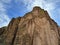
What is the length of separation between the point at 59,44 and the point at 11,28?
1279cm

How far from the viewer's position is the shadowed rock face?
41.8m

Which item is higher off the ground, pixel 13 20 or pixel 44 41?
pixel 13 20

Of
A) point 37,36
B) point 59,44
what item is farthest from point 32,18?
point 59,44

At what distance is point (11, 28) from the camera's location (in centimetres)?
4934

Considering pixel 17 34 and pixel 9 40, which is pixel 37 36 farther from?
pixel 9 40

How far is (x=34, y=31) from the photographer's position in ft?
140

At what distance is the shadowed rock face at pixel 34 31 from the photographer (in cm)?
4175

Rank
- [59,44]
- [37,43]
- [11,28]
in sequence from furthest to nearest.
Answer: [11,28]
[59,44]
[37,43]

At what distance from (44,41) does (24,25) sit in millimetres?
6783

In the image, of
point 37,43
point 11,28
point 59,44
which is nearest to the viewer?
point 37,43

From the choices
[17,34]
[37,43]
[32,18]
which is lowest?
[37,43]

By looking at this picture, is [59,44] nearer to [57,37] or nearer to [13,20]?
[57,37]

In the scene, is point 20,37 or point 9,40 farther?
point 9,40

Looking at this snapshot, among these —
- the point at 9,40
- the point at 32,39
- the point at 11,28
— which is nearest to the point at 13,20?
the point at 11,28
